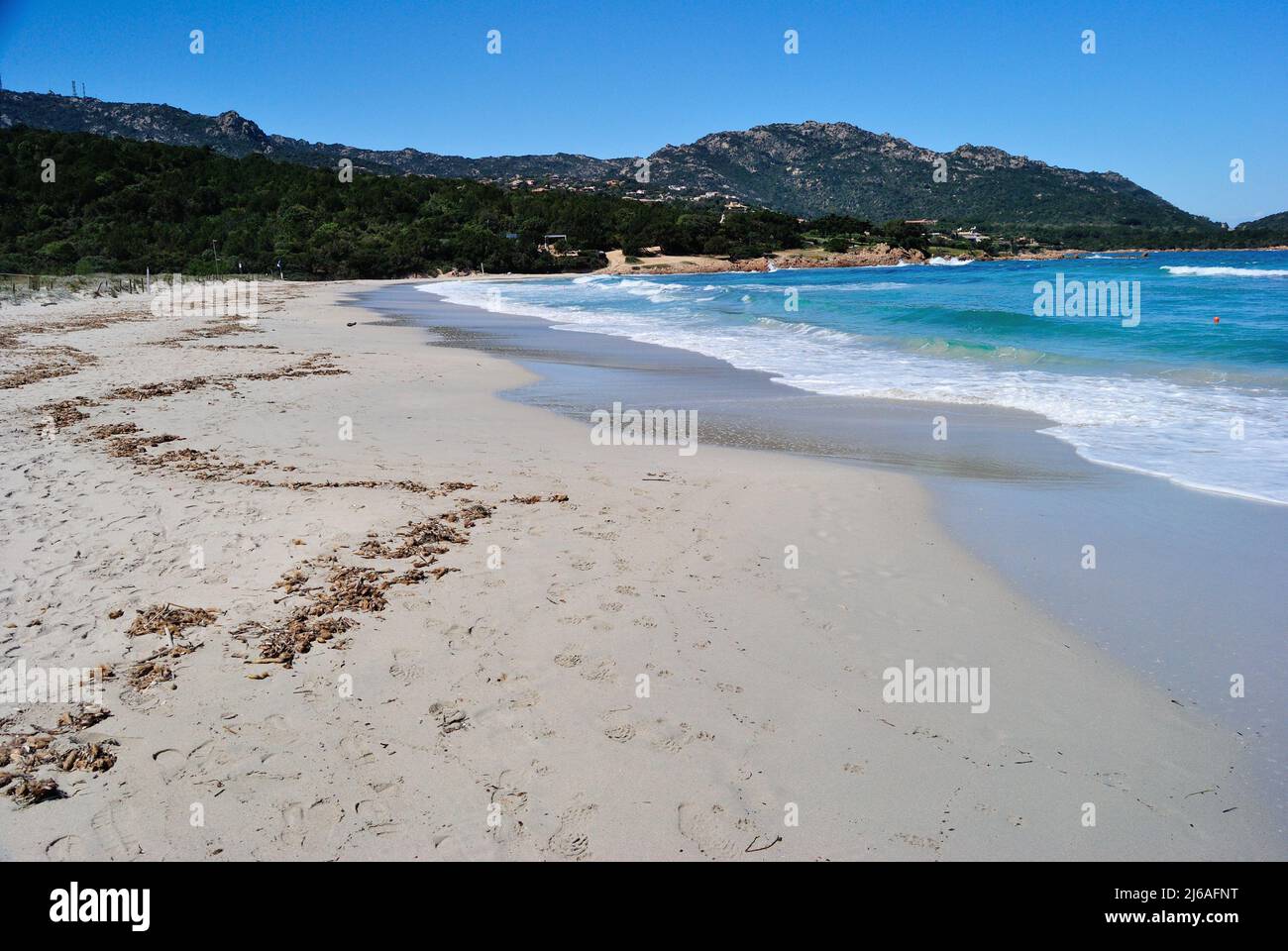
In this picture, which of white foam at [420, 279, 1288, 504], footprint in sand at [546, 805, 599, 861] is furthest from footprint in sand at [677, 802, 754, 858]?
white foam at [420, 279, 1288, 504]

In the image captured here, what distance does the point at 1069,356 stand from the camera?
585 inches

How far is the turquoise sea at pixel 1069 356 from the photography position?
8047 mm

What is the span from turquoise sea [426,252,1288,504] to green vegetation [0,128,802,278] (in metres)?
32.6

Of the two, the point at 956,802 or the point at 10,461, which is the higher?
the point at 10,461

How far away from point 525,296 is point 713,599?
119 ft

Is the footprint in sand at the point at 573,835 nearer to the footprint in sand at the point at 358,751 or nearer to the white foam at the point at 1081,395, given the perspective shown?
the footprint in sand at the point at 358,751

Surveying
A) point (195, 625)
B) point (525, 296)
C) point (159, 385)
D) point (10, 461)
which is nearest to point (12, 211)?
point (525, 296)

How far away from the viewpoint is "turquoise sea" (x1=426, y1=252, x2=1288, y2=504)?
26.4ft

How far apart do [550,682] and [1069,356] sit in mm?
14848

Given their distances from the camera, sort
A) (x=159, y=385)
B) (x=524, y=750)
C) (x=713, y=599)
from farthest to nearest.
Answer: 1. (x=159, y=385)
2. (x=713, y=599)
3. (x=524, y=750)

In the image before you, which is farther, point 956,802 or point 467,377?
point 467,377

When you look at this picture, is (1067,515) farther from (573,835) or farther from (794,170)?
(794,170)

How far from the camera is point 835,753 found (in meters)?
3.03
